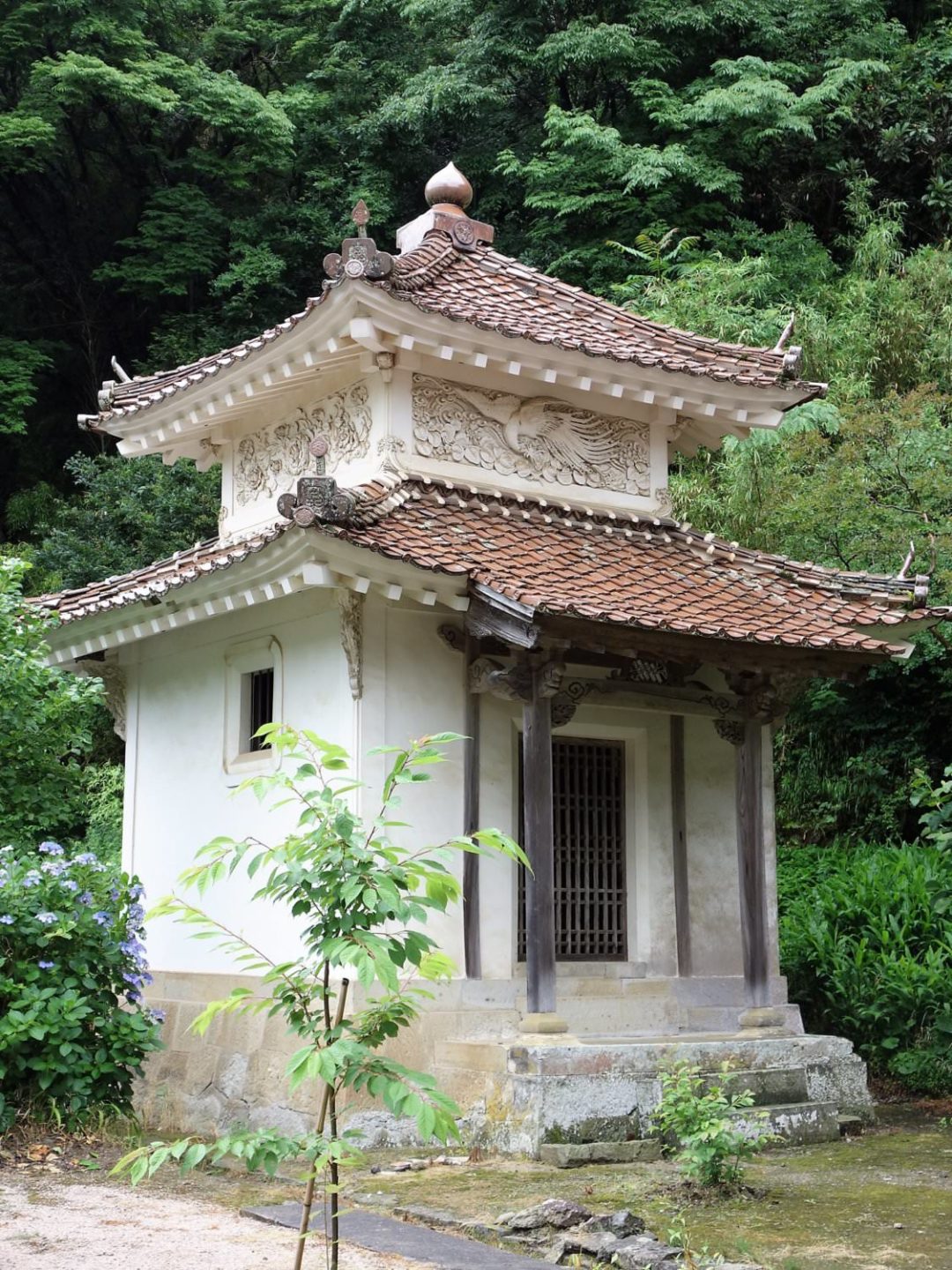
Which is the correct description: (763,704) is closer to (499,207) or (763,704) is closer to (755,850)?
(755,850)

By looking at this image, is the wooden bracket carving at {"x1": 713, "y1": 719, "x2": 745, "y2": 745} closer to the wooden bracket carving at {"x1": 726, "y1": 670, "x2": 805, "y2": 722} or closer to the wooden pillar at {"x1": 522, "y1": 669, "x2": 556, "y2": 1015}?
the wooden bracket carving at {"x1": 726, "y1": 670, "x2": 805, "y2": 722}

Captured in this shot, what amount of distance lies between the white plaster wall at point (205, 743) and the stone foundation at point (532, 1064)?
0.58m

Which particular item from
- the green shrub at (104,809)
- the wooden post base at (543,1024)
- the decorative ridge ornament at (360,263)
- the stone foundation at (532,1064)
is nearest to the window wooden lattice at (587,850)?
the stone foundation at (532,1064)

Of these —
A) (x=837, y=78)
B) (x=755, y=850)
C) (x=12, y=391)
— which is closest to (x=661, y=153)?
(x=837, y=78)

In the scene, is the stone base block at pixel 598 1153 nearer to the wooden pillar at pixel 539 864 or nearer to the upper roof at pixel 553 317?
the wooden pillar at pixel 539 864

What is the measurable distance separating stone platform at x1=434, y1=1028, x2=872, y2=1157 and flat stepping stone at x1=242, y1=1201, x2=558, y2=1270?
194 centimetres

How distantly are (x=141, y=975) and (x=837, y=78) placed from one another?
21.7m

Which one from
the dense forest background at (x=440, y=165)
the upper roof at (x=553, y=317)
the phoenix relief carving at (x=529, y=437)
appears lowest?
the phoenix relief carving at (x=529, y=437)

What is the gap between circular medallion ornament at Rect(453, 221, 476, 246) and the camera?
43.7 ft

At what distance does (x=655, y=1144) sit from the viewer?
9.06 m

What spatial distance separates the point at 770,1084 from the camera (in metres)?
9.85

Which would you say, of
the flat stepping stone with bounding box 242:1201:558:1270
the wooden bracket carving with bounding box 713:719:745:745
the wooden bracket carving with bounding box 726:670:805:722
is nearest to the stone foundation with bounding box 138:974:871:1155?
the flat stepping stone with bounding box 242:1201:558:1270

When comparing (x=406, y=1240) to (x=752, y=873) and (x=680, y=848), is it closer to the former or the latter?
(x=752, y=873)

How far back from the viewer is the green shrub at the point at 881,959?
40.7 feet
